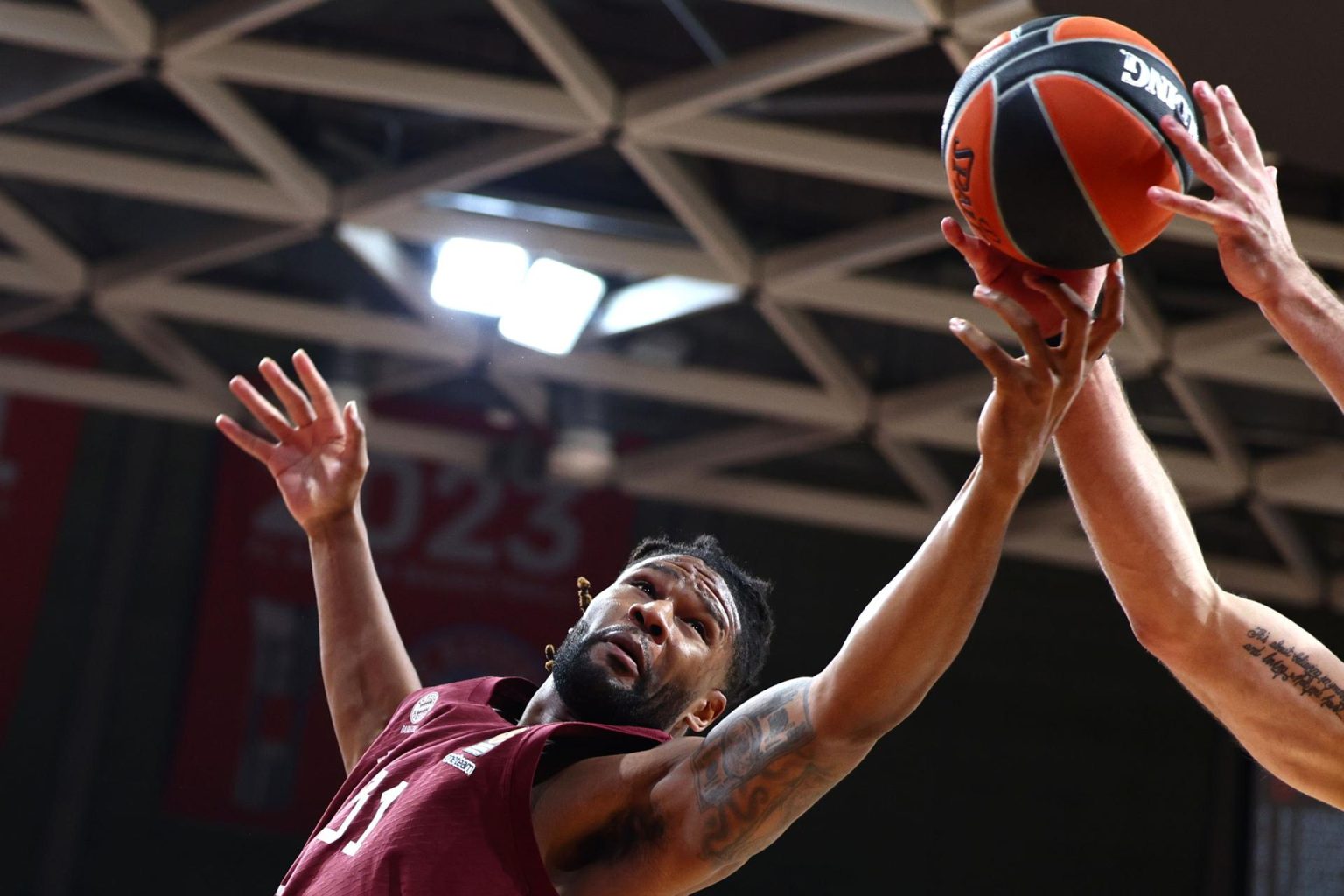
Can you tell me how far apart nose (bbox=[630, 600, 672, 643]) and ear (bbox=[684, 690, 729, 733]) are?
0.55 feet

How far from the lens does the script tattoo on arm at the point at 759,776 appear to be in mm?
2080

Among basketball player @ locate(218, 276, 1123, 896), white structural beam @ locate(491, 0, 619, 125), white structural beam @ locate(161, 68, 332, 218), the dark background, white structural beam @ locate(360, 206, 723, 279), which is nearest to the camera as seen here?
basketball player @ locate(218, 276, 1123, 896)

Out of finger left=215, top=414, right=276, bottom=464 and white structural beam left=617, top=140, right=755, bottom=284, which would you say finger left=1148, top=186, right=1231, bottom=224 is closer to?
finger left=215, top=414, right=276, bottom=464

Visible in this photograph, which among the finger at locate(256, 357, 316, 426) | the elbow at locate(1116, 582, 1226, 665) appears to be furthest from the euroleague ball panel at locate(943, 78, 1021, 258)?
the finger at locate(256, 357, 316, 426)

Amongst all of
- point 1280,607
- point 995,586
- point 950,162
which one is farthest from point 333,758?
point 950,162

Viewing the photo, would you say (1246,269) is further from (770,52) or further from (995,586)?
(995,586)

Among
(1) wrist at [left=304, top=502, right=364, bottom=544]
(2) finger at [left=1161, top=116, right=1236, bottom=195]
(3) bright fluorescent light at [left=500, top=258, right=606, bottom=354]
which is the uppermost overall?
(3) bright fluorescent light at [left=500, top=258, right=606, bottom=354]

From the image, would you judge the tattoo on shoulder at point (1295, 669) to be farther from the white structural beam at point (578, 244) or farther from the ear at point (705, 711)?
the white structural beam at point (578, 244)

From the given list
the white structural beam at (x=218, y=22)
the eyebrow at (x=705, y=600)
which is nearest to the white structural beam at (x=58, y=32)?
the white structural beam at (x=218, y=22)

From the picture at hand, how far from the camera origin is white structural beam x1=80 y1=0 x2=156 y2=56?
5.52 metres

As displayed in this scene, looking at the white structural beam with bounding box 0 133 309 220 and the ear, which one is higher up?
the white structural beam with bounding box 0 133 309 220

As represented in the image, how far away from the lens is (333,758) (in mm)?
8422

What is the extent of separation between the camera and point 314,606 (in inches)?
339

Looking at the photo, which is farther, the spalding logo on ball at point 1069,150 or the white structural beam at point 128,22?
the white structural beam at point 128,22
